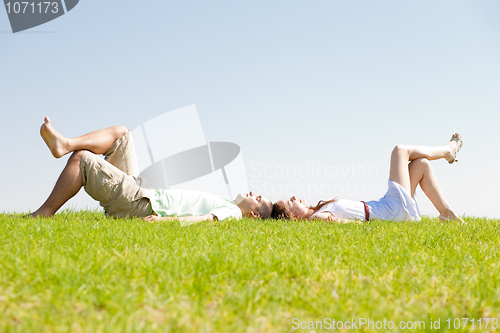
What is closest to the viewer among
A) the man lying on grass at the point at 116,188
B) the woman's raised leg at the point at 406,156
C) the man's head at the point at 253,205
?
the man lying on grass at the point at 116,188

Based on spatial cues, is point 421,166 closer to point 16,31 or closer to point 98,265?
point 98,265

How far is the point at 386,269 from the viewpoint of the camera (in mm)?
2707

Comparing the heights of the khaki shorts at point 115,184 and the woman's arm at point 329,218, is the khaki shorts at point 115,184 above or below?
above

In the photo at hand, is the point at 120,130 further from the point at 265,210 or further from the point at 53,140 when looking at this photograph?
the point at 265,210

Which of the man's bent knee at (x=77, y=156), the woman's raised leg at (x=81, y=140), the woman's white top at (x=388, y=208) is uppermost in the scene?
the woman's raised leg at (x=81, y=140)

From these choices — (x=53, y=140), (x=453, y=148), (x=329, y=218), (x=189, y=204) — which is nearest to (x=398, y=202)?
(x=329, y=218)

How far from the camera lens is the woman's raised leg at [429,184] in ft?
20.5

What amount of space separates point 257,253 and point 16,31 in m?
5.29

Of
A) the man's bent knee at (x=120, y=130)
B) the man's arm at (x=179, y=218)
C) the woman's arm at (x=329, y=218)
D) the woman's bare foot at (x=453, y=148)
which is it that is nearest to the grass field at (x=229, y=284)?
the man's arm at (x=179, y=218)

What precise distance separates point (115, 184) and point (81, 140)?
2.54 feet

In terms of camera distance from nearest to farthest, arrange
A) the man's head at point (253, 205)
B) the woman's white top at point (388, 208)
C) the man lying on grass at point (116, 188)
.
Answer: the man lying on grass at point (116, 188), the woman's white top at point (388, 208), the man's head at point (253, 205)

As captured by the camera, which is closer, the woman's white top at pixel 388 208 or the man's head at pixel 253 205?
the woman's white top at pixel 388 208

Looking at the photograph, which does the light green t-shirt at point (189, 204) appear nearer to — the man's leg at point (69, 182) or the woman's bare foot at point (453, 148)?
the man's leg at point (69, 182)

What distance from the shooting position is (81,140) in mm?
5141
